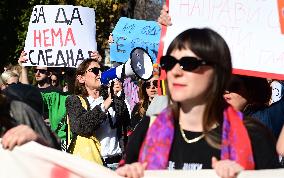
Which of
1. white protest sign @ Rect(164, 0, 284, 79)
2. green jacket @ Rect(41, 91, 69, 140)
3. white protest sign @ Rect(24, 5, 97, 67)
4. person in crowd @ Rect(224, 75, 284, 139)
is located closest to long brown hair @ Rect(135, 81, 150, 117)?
white protest sign @ Rect(24, 5, 97, 67)

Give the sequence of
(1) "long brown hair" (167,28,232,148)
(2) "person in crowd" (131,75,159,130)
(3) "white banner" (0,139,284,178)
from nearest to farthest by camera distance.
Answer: (3) "white banner" (0,139,284,178) < (1) "long brown hair" (167,28,232,148) < (2) "person in crowd" (131,75,159,130)

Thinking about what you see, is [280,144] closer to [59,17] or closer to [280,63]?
[280,63]

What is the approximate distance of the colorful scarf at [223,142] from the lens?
3090mm

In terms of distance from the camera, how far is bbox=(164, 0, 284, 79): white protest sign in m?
4.28

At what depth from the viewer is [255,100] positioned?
4219 mm

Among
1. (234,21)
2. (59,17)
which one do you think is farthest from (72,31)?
(234,21)

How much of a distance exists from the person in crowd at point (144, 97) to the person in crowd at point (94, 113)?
0.96m

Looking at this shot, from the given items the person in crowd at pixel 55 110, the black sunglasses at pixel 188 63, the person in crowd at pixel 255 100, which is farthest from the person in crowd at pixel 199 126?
the person in crowd at pixel 55 110

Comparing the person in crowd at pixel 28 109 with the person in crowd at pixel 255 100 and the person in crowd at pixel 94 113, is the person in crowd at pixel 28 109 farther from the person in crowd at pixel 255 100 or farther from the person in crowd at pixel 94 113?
the person in crowd at pixel 94 113

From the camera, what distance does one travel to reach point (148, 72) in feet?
21.0

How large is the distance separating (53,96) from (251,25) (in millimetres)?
2642

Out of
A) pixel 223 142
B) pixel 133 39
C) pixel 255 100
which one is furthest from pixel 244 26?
pixel 133 39

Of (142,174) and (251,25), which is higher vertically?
(251,25)

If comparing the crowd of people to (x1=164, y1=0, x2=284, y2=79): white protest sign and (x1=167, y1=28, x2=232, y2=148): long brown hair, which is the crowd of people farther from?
(x1=164, y1=0, x2=284, y2=79): white protest sign
